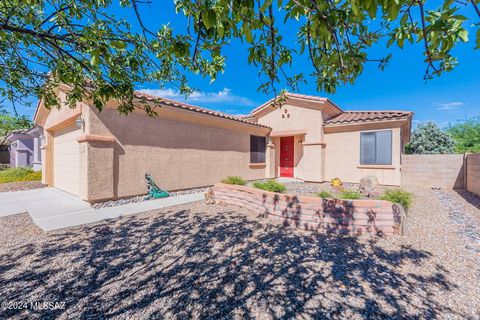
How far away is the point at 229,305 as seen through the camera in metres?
2.38

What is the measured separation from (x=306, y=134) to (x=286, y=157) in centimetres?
221

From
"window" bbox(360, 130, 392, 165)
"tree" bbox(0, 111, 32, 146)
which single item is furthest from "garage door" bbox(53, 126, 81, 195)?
"window" bbox(360, 130, 392, 165)

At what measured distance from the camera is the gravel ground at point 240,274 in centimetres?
233

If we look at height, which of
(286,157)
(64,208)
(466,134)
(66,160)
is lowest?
(64,208)

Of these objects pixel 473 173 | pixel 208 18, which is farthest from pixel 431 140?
pixel 208 18

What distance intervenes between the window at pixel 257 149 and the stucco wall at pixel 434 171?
7.96m

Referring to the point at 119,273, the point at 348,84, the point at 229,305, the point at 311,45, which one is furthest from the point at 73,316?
the point at 348,84

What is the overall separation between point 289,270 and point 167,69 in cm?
382

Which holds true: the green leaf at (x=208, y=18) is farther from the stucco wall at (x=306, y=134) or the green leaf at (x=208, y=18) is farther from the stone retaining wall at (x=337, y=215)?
the stucco wall at (x=306, y=134)

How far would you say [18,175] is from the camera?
39.6 ft

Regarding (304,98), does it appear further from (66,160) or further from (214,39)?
(66,160)

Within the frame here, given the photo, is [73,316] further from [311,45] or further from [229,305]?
[311,45]

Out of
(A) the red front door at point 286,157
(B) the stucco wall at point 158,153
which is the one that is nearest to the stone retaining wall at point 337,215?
(B) the stucco wall at point 158,153

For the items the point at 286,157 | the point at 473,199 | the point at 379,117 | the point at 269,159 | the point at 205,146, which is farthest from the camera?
the point at 286,157
